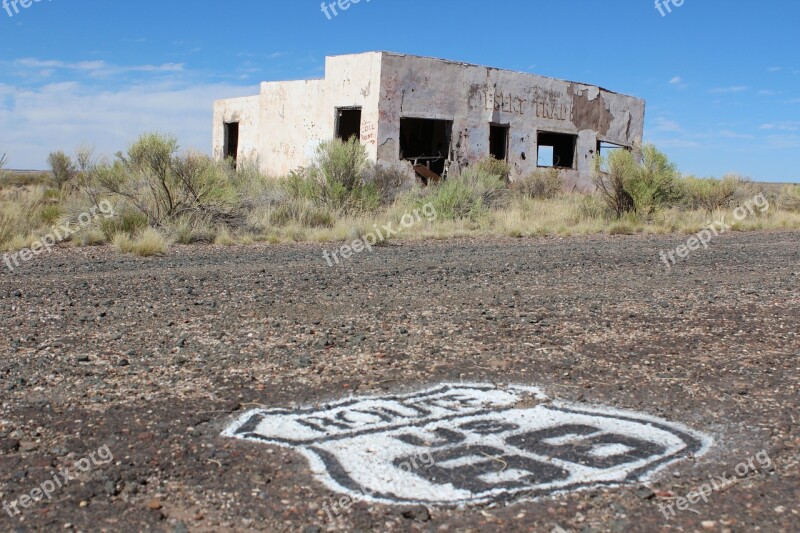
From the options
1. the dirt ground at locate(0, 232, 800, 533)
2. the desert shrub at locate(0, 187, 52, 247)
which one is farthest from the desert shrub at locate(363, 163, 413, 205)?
the dirt ground at locate(0, 232, 800, 533)

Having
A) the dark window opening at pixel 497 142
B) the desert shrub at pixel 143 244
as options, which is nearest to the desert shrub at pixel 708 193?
the dark window opening at pixel 497 142

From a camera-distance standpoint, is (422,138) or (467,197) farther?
(422,138)

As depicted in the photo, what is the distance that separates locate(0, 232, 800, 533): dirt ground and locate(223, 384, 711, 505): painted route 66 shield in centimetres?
12

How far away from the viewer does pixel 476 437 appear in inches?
159

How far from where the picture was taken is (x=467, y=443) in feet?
12.9

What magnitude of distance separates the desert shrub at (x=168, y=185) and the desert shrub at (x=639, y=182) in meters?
9.64

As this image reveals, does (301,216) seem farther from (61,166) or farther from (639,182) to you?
(61,166)

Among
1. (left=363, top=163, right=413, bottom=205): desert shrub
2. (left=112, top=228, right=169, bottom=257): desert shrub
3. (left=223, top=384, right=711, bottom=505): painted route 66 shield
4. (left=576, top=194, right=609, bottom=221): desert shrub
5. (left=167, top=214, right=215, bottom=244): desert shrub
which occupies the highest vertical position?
(left=363, top=163, right=413, bottom=205): desert shrub

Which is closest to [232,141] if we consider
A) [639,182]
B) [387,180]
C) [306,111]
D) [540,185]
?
[306,111]

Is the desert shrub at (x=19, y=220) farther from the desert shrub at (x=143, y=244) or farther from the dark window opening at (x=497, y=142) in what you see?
the dark window opening at (x=497, y=142)

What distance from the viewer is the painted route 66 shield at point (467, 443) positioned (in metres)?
3.44

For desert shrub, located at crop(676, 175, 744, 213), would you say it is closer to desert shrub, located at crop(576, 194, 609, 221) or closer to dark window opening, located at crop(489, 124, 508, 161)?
desert shrub, located at crop(576, 194, 609, 221)

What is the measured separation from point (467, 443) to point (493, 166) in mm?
Answer: 20712

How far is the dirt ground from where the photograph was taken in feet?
10.5
